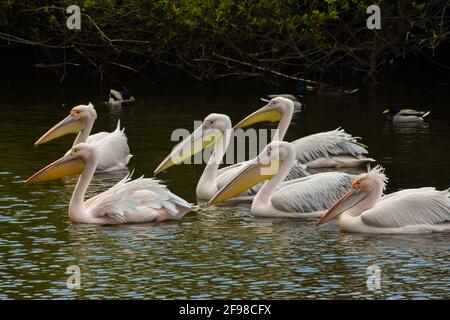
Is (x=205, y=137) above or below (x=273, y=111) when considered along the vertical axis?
below

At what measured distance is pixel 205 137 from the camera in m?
12.8

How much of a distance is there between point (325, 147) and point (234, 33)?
1018 cm

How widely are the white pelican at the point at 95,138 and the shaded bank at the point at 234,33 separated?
25.3 ft

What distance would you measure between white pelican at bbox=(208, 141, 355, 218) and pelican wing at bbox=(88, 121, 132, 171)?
2569 millimetres

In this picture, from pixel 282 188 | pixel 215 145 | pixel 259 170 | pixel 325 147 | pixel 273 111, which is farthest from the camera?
pixel 325 147

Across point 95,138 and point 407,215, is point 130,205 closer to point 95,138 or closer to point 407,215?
point 407,215

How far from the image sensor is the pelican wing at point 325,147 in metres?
13.9

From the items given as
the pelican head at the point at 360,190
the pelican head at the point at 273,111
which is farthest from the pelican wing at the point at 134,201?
the pelican head at the point at 273,111

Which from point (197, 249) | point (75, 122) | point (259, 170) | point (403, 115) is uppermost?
point (403, 115)

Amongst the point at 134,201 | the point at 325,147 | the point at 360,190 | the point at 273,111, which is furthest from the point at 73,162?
the point at 325,147

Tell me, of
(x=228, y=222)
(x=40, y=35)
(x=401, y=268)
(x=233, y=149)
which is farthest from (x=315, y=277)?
(x=40, y=35)

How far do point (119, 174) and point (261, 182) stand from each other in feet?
7.99
